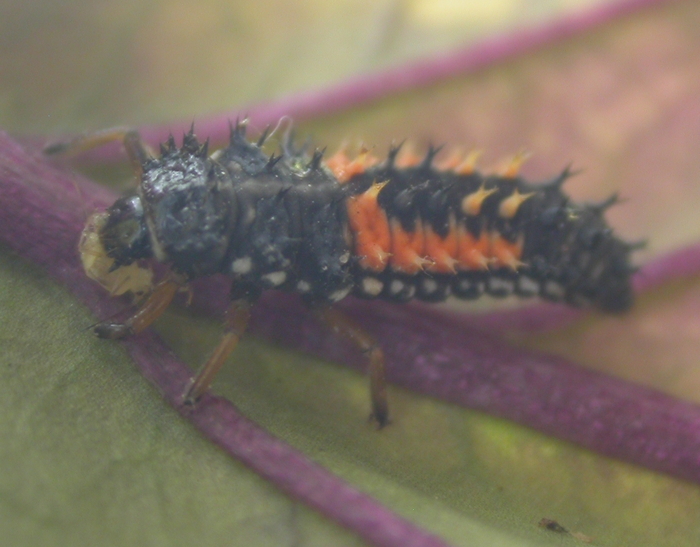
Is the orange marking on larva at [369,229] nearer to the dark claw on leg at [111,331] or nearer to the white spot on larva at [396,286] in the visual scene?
the white spot on larva at [396,286]

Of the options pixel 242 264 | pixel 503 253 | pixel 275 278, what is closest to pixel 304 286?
pixel 275 278

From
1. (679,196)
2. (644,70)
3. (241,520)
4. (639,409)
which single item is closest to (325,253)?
(241,520)

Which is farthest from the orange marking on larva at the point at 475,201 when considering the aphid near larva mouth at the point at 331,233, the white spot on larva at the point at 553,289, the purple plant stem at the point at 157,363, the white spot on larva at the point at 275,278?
the purple plant stem at the point at 157,363

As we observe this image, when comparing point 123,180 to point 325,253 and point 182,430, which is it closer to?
point 325,253

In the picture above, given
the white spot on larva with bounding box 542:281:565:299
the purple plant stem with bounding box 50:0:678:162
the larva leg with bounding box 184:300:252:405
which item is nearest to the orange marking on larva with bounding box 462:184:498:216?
the white spot on larva with bounding box 542:281:565:299

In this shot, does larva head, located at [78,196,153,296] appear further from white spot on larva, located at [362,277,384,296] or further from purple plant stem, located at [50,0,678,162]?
purple plant stem, located at [50,0,678,162]
